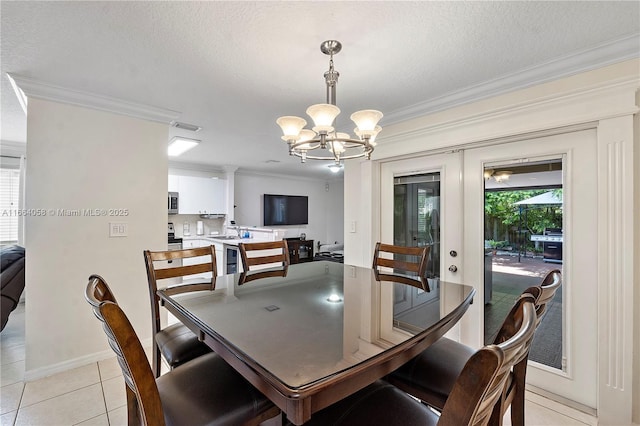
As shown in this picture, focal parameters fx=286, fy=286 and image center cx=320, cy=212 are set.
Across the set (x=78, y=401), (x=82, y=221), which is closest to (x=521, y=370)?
(x=78, y=401)

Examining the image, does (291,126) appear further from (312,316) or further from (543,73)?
(543,73)

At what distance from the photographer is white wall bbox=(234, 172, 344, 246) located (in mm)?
6660

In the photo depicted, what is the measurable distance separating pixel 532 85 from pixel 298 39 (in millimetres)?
1725

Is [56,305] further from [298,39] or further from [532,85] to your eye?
[532,85]

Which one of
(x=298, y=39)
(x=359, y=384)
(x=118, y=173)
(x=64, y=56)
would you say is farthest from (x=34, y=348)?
(x=298, y=39)

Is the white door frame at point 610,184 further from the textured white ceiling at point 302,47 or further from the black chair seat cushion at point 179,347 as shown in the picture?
the black chair seat cushion at point 179,347

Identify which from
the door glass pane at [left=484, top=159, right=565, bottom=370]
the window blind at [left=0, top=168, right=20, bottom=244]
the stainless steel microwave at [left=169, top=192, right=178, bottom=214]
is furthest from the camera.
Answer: the stainless steel microwave at [left=169, top=192, right=178, bottom=214]

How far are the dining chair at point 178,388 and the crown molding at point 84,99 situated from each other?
2008mm

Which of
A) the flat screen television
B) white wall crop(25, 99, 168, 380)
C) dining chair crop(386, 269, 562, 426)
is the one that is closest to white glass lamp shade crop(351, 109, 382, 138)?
dining chair crop(386, 269, 562, 426)

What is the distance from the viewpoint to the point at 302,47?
5.66 ft

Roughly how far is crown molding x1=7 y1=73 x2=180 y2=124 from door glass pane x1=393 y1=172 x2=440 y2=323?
7.93 feet

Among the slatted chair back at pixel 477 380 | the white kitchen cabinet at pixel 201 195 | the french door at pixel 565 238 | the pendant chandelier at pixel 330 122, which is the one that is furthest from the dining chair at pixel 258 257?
the white kitchen cabinet at pixel 201 195

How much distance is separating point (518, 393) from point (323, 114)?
1.59m

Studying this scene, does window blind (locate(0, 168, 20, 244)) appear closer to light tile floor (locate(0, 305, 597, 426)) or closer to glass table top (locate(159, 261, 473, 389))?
light tile floor (locate(0, 305, 597, 426))
